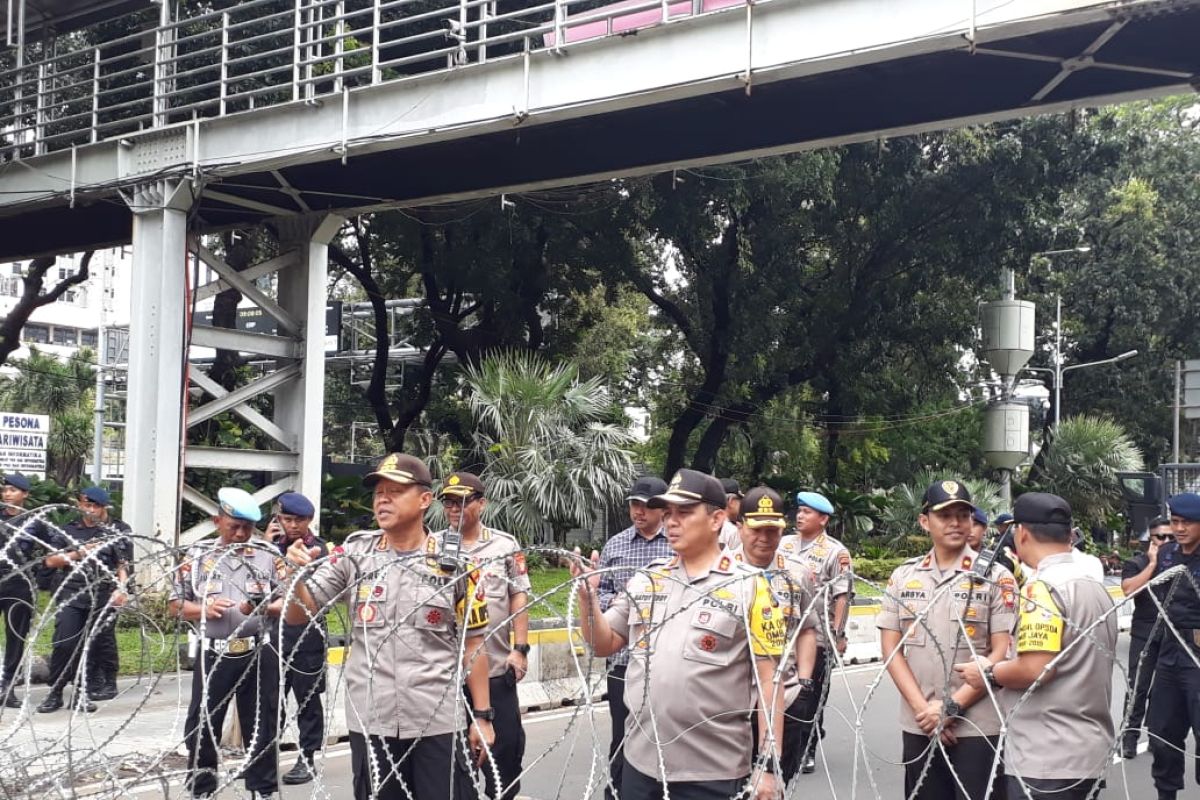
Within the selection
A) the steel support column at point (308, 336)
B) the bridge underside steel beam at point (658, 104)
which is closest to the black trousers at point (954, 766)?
the bridge underside steel beam at point (658, 104)

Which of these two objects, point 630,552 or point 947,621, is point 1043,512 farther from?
point 630,552

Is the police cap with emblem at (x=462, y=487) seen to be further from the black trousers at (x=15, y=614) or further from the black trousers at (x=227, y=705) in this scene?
the black trousers at (x=15, y=614)

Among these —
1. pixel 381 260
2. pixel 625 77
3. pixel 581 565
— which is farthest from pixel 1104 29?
pixel 381 260

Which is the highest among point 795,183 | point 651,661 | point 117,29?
point 117,29

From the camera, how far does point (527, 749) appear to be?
9.73m

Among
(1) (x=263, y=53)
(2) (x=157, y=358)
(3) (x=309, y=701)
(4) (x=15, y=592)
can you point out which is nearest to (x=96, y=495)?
(4) (x=15, y=592)

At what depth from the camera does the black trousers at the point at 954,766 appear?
5.21m

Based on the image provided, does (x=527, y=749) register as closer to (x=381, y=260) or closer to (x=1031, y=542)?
(x=1031, y=542)

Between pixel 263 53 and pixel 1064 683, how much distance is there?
12.2m

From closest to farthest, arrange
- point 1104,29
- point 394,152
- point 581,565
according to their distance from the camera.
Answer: point 581,565 < point 1104,29 < point 394,152

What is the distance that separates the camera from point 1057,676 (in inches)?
187

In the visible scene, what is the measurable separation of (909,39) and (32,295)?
717 inches

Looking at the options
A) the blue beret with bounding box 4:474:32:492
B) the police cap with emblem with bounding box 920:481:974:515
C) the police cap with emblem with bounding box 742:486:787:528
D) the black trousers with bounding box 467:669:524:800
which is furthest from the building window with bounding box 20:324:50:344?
the police cap with emblem with bounding box 920:481:974:515

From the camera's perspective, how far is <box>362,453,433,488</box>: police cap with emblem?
16.1 ft
